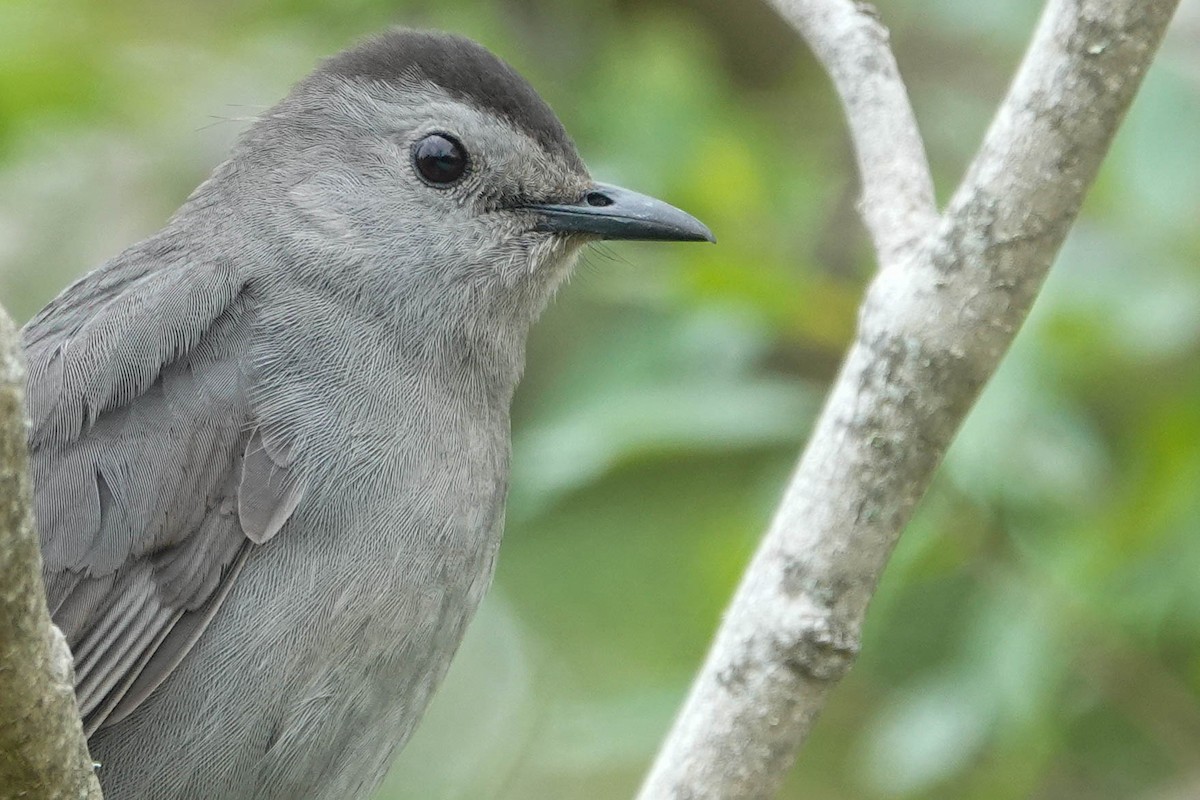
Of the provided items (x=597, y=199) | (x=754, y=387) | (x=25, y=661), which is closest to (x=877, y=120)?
(x=597, y=199)

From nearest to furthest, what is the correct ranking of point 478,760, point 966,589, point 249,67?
point 966,589 < point 249,67 < point 478,760

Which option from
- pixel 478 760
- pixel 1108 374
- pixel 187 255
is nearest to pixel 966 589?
pixel 1108 374

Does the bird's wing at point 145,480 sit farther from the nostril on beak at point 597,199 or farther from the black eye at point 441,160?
Result: the nostril on beak at point 597,199

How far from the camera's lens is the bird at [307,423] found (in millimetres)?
3645

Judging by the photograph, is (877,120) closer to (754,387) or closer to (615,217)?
(615,217)

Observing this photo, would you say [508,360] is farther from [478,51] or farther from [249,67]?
[249,67]

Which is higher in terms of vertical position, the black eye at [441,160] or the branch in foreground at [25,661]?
the black eye at [441,160]

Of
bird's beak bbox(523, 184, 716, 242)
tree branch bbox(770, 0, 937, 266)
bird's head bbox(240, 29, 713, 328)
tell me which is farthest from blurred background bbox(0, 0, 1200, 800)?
tree branch bbox(770, 0, 937, 266)

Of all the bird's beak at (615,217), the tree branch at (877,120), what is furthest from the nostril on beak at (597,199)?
the tree branch at (877,120)

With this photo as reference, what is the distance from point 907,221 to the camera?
3703mm

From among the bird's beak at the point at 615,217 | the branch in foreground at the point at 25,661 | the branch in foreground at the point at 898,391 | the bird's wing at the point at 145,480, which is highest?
the bird's beak at the point at 615,217

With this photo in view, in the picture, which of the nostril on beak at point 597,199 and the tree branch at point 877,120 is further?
the nostril on beak at point 597,199

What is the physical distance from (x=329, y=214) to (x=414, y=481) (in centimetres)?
86

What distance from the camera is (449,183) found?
4.33 meters
